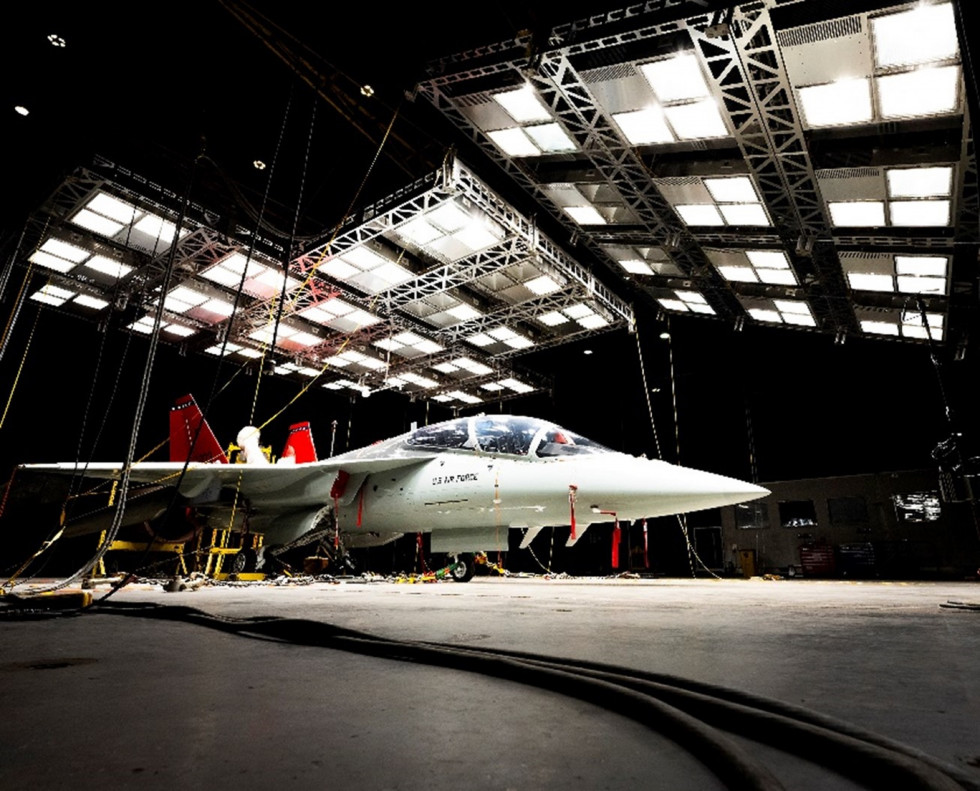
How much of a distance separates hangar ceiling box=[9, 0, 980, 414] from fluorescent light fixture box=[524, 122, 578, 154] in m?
0.05

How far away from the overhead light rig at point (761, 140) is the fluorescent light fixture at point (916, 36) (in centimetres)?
2

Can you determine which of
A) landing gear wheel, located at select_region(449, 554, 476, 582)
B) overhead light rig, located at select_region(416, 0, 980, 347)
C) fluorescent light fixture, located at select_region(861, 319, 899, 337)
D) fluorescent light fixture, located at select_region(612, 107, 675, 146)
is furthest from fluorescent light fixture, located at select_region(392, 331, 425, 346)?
fluorescent light fixture, located at select_region(861, 319, 899, 337)

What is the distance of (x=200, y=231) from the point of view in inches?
409

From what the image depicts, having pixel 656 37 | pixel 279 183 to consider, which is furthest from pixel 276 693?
pixel 279 183

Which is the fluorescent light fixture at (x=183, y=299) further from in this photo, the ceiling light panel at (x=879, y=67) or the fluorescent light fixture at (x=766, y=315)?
the fluorescent light fixture at (x=766, y=315)

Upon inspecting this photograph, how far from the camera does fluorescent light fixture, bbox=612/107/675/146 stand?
8.04 metres

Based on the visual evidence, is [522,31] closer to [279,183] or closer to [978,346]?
[279,183]

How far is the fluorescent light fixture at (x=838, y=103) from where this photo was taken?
6.88 m

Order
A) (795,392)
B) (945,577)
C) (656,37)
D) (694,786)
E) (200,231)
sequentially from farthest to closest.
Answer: (795,392)
(945,577)
(200,231)
(656,37)
(694,786)

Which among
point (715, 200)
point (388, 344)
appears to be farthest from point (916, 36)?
point (388, 344)

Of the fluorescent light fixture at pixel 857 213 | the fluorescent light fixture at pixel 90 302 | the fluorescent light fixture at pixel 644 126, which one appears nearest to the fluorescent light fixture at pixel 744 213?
the fluorescent light fixture at pixel 857 213

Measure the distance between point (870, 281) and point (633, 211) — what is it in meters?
5.31

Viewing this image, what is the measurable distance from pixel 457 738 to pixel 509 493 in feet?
20.5

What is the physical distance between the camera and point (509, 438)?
770cm
